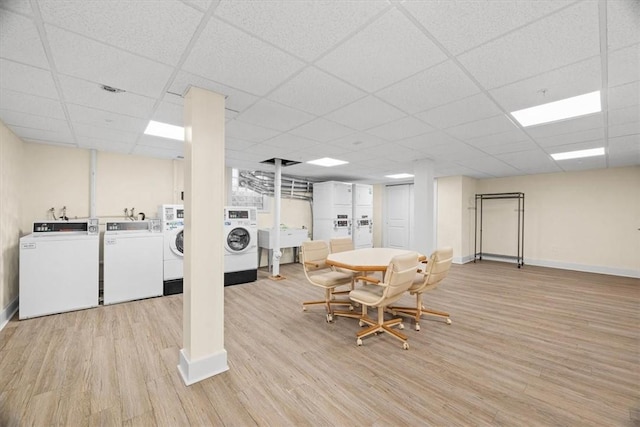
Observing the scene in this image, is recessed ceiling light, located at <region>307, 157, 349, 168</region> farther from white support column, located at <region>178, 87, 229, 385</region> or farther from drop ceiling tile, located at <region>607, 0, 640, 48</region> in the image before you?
drop ceiling tile, located at <region>607, 0, 640, 48</region>

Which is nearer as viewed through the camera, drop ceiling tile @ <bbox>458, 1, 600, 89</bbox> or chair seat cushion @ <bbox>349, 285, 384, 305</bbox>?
drop ceiling tile @ <bbox>458, 1, 600, 89</bbox>

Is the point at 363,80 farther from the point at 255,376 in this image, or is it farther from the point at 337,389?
the point at 255,376

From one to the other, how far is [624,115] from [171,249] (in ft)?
19.7

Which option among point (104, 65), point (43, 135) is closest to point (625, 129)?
point (104, 65)

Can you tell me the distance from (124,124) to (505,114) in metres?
4.26

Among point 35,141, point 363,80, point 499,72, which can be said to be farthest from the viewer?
point 35,141

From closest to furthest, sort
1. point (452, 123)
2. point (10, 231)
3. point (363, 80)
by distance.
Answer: point (363, 80) < point (452, 123) < point (10, 231)

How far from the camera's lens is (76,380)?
213 cm

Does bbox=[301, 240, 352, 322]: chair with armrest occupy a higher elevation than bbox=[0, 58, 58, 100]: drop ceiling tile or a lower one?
lower

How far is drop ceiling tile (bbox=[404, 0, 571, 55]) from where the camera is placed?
1354mm

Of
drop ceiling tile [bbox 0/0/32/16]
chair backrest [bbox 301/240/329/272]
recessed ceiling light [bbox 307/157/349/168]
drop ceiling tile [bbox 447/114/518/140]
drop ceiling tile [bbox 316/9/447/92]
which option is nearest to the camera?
drop ceiling tile [bbox 0/0/32/16]

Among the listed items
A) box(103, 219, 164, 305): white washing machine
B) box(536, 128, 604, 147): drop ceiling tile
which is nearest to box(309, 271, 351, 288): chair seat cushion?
box(103, 219, 164, 305): white washing machine

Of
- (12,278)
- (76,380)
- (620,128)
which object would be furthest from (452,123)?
(12,278)

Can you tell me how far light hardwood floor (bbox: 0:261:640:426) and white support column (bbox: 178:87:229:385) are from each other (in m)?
0.20
